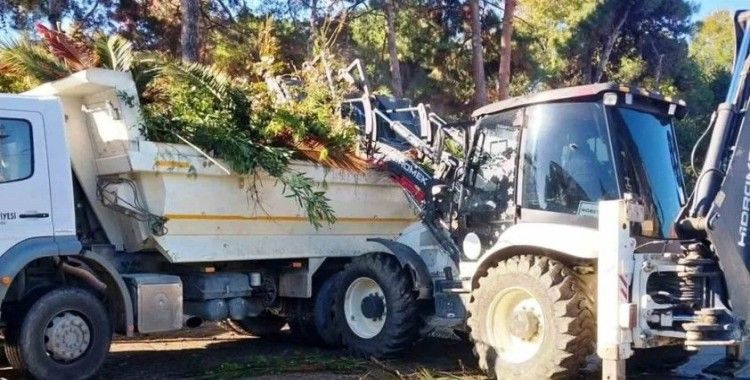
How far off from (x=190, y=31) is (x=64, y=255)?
8.77 m

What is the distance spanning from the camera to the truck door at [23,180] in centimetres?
720

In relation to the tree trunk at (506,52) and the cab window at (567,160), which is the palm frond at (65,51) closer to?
the cab window at (567,160)

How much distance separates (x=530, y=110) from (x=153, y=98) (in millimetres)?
3988

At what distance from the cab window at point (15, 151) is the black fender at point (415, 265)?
12.6 ft

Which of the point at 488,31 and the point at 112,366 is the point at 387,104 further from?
the point at 488,31

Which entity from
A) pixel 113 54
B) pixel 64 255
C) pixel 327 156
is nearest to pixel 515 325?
pixel 327 156

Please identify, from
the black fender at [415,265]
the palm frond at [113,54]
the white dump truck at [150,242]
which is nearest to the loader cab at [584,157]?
the black fender at [415,265]

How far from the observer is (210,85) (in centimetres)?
903

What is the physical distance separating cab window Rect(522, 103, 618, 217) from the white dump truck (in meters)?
1.72

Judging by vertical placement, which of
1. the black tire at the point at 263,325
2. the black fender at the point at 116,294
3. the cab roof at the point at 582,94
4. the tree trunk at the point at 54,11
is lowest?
the black tire at the point at 263,325

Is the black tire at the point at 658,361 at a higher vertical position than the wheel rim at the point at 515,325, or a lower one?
lower

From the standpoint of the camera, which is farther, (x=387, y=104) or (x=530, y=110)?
(x=387, y=104)

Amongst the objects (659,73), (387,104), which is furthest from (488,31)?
(387,104)

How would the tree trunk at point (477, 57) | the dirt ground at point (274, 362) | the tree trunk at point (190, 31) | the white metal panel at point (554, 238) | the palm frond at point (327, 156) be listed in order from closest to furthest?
the white metal panel at point (554, 238) < the dirt ground at point (274, 362) < the palm frond at point (327, 156) < the tree trunk at point (190, 31) < the tree trunk at point (477, 57)
